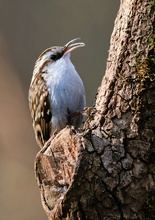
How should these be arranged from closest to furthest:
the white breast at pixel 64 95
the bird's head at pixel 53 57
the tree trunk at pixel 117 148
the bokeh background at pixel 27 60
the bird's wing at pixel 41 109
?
the tree trunk at pixel 117 148 < the white breast at pixel 64 95 < the bird's wing at pixel 41 109 < the bird's head at pixel 53 57 < the bokeh background at pixel 27 60

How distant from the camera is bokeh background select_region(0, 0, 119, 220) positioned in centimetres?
752

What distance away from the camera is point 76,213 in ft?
8.29

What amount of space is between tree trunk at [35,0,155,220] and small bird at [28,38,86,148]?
131 centimetres

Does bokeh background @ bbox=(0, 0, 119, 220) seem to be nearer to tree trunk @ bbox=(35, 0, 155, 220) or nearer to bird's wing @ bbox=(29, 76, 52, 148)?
bird's wing @ bbox=(29, 76, 52, 148)

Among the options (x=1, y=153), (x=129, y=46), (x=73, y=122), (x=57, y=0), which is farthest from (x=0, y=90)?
(x=129, y=46)

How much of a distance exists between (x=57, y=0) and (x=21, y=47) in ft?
4.09

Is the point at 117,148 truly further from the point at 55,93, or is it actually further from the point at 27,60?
the point at 27,60

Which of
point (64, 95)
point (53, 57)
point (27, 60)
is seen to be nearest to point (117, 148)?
point (64, 95)

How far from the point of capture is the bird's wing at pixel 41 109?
4.25 metres

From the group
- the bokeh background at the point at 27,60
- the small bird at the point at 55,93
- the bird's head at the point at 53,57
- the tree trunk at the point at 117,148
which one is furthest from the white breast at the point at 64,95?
the bokeh background at the point at 27,60

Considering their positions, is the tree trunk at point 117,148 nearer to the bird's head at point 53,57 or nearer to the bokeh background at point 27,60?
the bird's head at point 53,57

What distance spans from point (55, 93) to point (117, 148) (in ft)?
5.39

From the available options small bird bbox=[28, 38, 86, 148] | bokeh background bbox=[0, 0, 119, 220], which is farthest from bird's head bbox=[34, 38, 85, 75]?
bokeh background bbox=[0, 0, 119, 220]

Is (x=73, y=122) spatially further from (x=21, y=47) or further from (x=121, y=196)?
(x=21, y=47)
